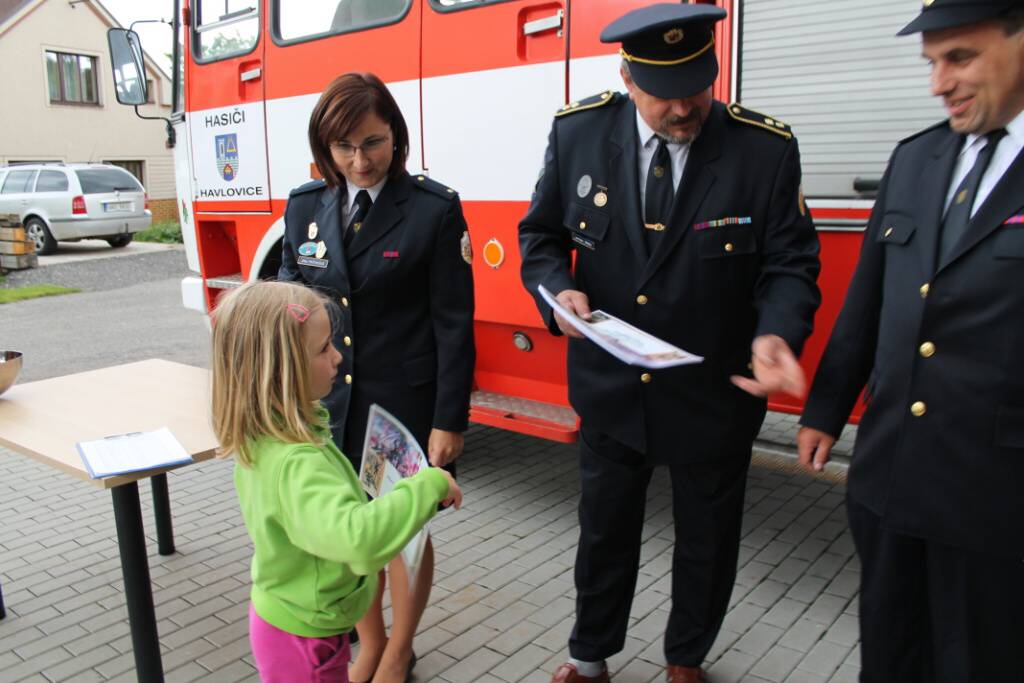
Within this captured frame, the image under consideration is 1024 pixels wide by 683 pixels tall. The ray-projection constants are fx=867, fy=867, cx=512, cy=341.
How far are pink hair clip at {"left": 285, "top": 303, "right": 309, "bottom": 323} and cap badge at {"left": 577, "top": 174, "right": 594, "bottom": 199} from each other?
0.99 metres

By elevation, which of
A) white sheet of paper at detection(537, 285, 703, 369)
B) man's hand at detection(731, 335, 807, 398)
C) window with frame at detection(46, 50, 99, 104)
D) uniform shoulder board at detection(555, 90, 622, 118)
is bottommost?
man's hand at detection(731, 335, 807, 398)

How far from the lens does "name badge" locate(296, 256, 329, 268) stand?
101 inches

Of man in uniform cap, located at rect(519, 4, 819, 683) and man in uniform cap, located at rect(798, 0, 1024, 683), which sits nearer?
man in uniform cap, located at rect(798, 0, 1024, 683)

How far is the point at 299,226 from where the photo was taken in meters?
2.69

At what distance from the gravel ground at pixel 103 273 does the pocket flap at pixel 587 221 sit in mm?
11840

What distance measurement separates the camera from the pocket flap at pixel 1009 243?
5.73ft

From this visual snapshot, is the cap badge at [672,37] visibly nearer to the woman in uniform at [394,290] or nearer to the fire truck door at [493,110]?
the woman in uniform at [394,290]

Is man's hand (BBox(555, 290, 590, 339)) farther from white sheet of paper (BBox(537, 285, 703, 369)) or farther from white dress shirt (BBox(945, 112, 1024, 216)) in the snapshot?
white dress shirt (BBox(945, 112, 1024, 216))

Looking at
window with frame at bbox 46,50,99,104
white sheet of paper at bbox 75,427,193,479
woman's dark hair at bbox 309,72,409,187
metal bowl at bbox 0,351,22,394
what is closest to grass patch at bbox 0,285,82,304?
metal bowl at bbox 0,351,22,394

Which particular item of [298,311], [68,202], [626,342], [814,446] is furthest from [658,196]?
[68,202]

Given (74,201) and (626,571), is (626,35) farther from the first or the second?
(74,201)

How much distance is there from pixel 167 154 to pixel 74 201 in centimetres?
1232

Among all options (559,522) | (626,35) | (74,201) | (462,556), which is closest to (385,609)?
(462,556)

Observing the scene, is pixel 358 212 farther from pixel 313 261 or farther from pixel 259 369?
pixel 259 369
